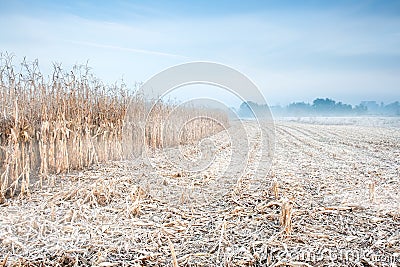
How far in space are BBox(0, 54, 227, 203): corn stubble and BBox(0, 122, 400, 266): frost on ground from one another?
0.44m

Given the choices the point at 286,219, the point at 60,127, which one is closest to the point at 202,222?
the point at 286,219

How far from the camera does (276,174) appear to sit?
18.7 ft

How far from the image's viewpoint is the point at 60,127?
5465mm

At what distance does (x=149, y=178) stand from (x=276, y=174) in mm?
2244

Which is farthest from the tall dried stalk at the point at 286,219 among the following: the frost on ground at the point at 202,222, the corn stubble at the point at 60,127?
the corn stubble at the point at 60,127

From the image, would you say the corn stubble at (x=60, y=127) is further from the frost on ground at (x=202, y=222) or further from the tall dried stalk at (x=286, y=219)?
the tall dried stalk at (x=286, y=219)

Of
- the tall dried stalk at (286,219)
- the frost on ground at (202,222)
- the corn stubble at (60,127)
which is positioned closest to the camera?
the frost on ground at (202,222)

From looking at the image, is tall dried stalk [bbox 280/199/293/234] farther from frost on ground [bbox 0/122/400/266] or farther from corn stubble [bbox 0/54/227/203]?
corn stubble [bbox 0/54/227/203]

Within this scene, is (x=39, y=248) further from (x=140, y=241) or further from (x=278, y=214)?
(x=278, y=214)

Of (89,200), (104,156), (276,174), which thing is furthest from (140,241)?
(104,156)

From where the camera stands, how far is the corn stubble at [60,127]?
4715mm

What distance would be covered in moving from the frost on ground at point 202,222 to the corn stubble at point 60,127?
436 millimetres

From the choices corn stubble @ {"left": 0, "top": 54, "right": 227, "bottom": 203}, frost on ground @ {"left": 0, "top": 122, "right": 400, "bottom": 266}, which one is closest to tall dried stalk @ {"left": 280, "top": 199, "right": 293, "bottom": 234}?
frost on ground @ {"left": 0, "top": 122, "right": 400, "bottom": 266}

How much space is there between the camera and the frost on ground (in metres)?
2.78
